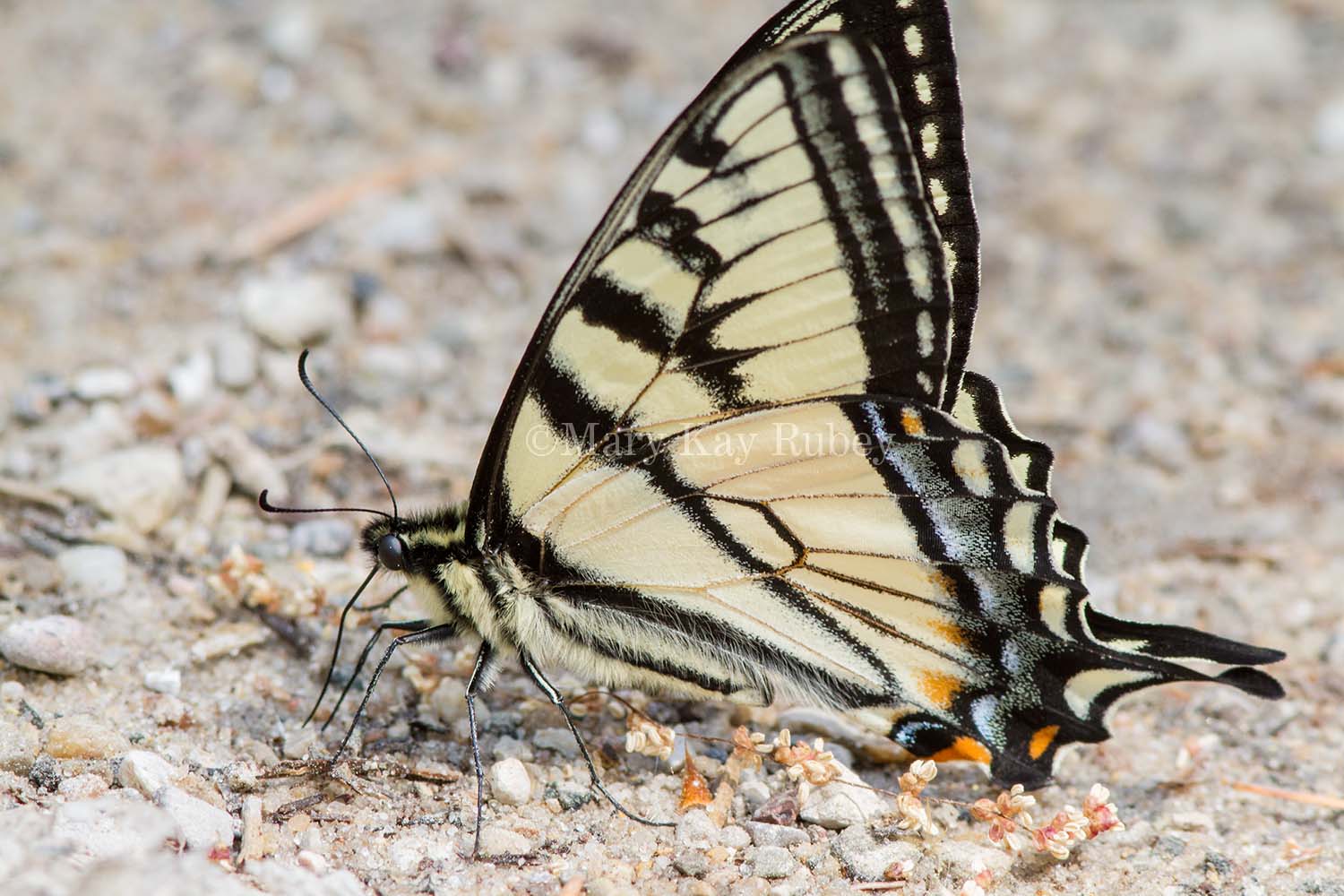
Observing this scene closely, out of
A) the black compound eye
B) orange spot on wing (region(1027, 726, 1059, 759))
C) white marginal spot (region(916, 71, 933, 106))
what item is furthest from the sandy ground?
white marginal spot (region(916, 71, 933, 106))

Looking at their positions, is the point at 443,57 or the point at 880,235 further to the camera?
the point at 443,57

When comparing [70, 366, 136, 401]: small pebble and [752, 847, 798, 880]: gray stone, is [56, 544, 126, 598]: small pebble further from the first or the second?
[752, 847, 798, 880]: gray stone

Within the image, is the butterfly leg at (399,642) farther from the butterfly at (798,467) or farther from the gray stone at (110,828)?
the gray stone at (110,828)

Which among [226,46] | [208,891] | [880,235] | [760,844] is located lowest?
[208,891]

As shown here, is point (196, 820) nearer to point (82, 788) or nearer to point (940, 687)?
point (82, 788)

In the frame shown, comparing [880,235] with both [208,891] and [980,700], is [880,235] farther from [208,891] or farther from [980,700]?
[208,891]

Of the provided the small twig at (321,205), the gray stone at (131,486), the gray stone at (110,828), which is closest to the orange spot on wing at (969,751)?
the gray stone at (110,828)

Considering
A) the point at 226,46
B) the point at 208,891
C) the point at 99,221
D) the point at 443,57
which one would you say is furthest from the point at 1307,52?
the point at 208,891
